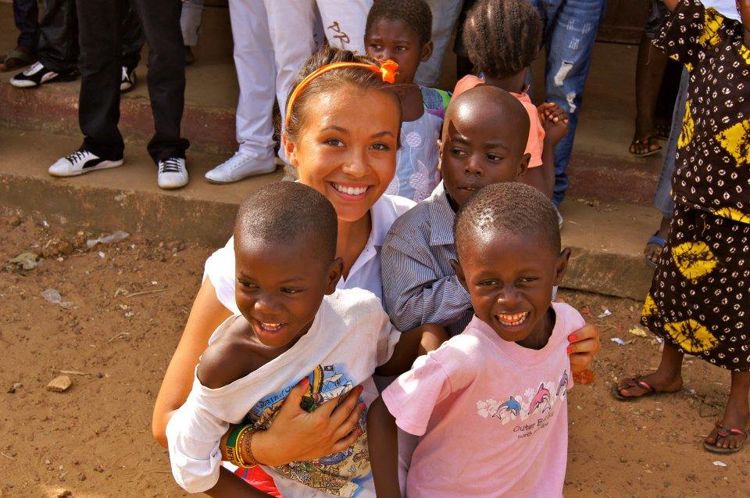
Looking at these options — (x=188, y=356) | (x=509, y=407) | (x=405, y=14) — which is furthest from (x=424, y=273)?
(x=405, y=14)

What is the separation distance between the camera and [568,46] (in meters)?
4.22

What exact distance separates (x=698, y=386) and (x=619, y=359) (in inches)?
14.0

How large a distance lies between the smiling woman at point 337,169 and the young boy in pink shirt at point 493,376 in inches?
7.0

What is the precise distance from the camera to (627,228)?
179 inches

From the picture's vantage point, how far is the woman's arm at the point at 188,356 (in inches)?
80.7

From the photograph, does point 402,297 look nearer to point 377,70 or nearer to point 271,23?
point 377,70

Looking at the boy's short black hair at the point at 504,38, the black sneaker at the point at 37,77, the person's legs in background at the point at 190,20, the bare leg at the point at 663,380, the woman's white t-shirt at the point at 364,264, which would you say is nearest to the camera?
the woman's white t-shirt at the point at 364,264

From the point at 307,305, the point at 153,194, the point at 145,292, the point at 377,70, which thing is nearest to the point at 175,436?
the point at 307,305

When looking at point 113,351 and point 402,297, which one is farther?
point 113,351

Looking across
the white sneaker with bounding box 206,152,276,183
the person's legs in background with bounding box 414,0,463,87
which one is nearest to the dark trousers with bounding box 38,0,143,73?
the white sneaker with bounding box 206,152,276,183

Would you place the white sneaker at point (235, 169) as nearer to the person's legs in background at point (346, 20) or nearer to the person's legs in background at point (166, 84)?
the person's legs in background at point (166, 84)

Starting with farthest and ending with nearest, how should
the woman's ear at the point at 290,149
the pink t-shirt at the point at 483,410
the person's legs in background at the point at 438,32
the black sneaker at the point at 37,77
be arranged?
the black sneaker at the point at 37,77
the person's legs in background at the point at 438,32
the woman's ear at the point at 290,149
the pink t-shirt at the point at 483,410

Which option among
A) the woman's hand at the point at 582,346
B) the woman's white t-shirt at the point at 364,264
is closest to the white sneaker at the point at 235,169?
the woman's white t-shirt at the point at 364,264

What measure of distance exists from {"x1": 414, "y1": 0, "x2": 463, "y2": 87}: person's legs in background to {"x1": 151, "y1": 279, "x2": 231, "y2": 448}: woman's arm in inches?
105
